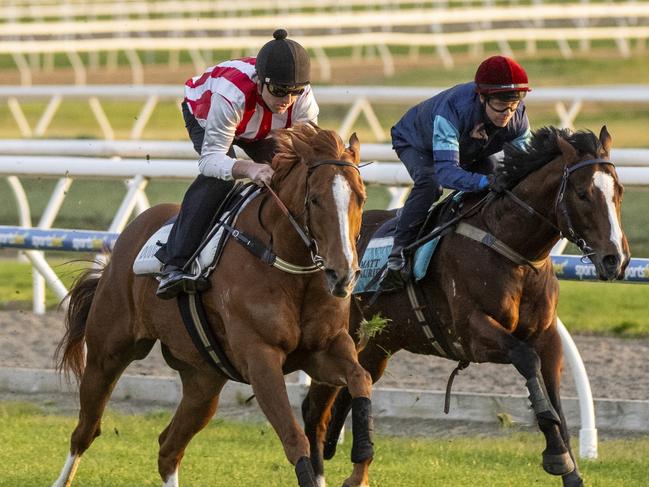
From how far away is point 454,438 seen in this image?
21.7 ft

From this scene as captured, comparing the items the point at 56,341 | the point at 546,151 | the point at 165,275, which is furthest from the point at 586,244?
the point at 56,341

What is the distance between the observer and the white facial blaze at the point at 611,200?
4984mm

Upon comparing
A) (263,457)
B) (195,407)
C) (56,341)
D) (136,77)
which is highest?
(195,407)

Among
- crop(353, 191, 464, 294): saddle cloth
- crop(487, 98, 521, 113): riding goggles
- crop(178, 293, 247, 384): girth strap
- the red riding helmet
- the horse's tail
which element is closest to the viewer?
crop(178, 293, 247, 384): girth strap

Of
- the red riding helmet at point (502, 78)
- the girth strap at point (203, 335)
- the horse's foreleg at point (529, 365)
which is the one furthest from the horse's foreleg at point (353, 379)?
the red riding helmet at point (502, 78)

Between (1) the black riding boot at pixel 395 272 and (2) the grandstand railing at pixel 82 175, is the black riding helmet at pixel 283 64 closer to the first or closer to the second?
(1) the black riding boot at pixel 395 272

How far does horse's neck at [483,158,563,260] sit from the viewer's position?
5.41 metres

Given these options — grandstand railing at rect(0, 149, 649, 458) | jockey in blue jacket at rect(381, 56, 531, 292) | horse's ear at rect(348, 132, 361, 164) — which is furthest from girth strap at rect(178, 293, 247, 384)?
grandstand railing at rect(0, 149, 649, 458)

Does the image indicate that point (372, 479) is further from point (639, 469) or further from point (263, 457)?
point (639, 469)

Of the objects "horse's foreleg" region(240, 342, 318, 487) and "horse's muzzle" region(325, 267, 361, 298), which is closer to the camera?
"horse's muzzle" region(325, 267, 361, 298)

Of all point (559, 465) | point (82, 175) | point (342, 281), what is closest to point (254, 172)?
point (342, 281)

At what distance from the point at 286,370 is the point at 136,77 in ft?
58.5

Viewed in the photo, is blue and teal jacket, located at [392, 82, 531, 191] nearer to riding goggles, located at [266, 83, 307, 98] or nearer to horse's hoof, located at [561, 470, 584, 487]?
riding goggles, located at [266, 83, 307, 98]

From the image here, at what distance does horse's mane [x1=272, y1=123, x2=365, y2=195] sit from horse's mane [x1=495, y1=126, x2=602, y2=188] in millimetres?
937
